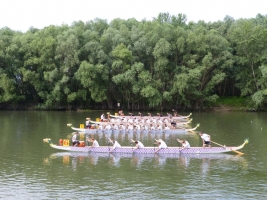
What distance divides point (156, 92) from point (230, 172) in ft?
140

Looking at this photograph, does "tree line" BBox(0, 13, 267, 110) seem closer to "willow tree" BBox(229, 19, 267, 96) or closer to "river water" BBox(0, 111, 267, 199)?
"willow tree" BBox(229, 19, 267, 96)

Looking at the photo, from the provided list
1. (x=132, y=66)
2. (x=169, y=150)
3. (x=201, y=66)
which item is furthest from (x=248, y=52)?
(x=169, y=150)

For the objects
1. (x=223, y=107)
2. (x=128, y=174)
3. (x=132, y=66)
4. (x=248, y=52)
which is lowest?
(x=128, y=174)

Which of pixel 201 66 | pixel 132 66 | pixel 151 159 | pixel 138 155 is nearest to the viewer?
pixel 151 159

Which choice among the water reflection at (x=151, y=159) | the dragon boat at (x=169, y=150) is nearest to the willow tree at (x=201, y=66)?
the dragon boat at (x=169, y=150)

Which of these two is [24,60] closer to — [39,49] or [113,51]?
[39,49]

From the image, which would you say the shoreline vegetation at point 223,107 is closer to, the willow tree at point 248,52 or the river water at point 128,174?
the willow tree at point 248,52

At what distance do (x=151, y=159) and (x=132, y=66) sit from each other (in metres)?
40.7

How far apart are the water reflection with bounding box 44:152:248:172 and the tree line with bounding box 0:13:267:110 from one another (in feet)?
121

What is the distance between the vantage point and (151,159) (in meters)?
29.2

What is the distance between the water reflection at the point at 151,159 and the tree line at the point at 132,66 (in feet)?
121

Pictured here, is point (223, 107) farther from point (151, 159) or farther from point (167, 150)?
point (151, 159)

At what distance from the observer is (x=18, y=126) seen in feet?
156

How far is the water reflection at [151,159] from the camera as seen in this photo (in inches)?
1088
